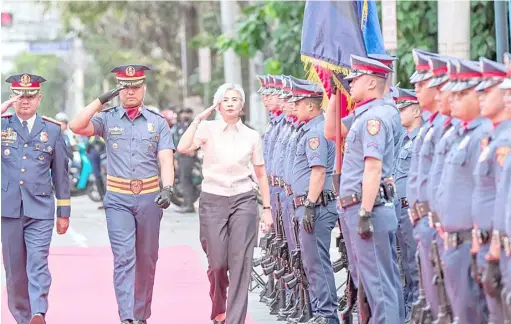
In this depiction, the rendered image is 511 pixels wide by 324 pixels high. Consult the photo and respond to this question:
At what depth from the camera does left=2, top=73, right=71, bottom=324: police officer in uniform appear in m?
12.6

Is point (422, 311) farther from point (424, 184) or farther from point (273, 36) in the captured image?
point (273, 36)

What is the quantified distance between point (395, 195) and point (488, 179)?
288 centimetres

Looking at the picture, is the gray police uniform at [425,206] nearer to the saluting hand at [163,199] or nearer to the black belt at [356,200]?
the black belt at [356,200]

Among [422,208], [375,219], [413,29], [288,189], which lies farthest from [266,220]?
[413,29]

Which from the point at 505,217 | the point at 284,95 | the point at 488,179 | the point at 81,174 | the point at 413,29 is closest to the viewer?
the point at 505,217

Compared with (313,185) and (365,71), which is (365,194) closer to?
(365,71)

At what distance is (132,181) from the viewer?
1283cm

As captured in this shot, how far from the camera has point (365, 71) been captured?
37.3 feet

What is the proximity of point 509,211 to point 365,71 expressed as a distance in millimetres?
3137

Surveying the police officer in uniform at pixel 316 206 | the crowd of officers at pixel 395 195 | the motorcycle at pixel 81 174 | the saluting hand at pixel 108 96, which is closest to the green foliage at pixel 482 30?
the crowd of officers at pixel 395 195

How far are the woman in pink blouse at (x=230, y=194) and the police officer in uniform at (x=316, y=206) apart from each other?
47 cm

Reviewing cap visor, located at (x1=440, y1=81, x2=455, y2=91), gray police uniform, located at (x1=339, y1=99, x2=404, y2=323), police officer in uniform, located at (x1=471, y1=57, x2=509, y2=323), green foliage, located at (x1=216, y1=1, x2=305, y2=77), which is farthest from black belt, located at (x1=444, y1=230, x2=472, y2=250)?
green foliage, located at (x1=216, y1=1, x2=305, y2=77)

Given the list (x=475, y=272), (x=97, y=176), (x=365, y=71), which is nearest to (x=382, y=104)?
(x=365, y=71)

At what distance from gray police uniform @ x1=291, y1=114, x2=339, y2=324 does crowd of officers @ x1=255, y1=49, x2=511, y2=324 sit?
0.01 meters
